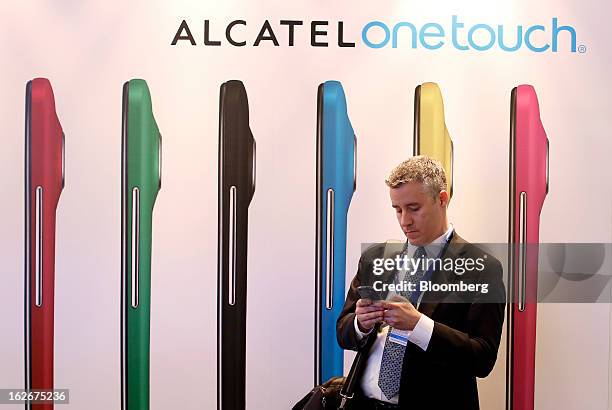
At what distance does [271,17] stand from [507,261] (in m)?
1.43

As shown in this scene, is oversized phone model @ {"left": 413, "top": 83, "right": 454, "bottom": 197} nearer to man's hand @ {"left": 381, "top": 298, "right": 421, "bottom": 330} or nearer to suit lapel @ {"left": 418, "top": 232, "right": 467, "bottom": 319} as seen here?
suit lapel @ {"left": 418, "top": 232, "right": 467, "bottom": 319}

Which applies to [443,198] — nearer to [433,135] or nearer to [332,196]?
[433,135]

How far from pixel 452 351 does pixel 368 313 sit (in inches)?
12.8

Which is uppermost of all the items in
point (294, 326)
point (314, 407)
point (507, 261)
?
point (507, 261)

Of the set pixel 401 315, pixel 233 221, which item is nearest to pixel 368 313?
pixel 401 315

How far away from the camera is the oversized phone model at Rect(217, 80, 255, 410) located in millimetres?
3053

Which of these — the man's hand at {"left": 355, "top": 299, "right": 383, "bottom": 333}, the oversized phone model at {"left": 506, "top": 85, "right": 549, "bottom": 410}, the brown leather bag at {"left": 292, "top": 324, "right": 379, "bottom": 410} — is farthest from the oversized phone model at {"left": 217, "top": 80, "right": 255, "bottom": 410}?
the oversized phone model at {"left": 506, "top": 85, "right": 549, "bottom": 410}

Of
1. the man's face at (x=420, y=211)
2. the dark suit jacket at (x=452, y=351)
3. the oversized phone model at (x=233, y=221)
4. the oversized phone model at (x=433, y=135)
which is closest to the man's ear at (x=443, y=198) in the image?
the man's face at (x=420, y=211)

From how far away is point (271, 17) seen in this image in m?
3.04

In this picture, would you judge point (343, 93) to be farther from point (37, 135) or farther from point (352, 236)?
point (37, 135)

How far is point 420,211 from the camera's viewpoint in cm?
286

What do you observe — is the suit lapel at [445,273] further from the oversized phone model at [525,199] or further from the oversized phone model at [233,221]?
the oversized phone model at [233,221]

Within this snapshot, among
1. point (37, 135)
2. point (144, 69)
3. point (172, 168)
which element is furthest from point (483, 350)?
point (37, 135)

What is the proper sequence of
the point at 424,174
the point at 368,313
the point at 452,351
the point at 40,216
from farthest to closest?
the point at 40,216, the point at 424,174, the point at 368,313, the point at 452,351
